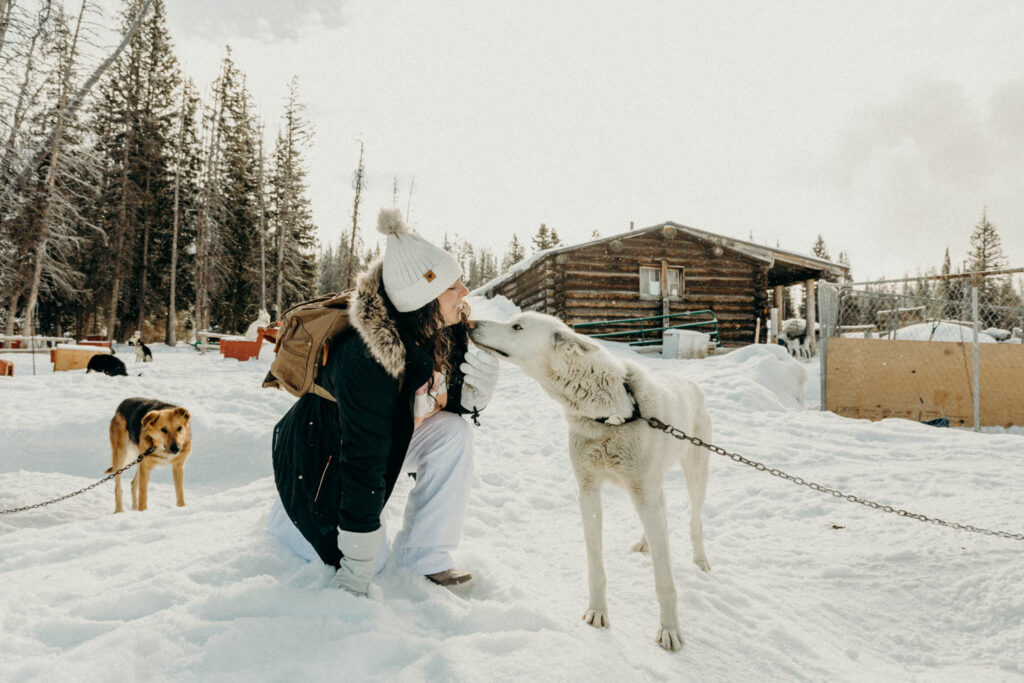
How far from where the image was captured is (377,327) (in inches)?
82.8

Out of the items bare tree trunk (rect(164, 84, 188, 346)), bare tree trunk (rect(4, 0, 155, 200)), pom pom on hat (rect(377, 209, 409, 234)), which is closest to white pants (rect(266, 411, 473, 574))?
pom pom on hat (rect(377, 209, 409, 234))

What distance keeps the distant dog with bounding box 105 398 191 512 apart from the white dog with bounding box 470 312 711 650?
4.11 m

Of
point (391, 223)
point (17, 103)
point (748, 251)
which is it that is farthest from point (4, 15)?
point (748, 251)

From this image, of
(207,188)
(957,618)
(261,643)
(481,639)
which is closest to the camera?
(261,643)

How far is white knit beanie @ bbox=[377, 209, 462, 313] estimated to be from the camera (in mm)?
2301

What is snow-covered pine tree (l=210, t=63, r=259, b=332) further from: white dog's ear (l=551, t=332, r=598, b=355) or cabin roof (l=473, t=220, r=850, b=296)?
white dog's ear (l=551, t=332, r=598, b=355)

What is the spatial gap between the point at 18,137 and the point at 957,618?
14259 millimetres

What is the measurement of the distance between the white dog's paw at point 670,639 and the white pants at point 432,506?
3.14ft

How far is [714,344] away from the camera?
566 inches

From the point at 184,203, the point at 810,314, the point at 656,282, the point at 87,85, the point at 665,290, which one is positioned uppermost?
the point at 184,203

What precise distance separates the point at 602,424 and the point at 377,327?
1.14 meters

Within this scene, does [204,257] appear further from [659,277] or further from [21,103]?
[659,277]

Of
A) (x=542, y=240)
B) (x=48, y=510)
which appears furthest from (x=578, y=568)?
(x=542, y=240)

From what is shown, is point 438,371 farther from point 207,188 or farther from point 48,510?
point 207,188
